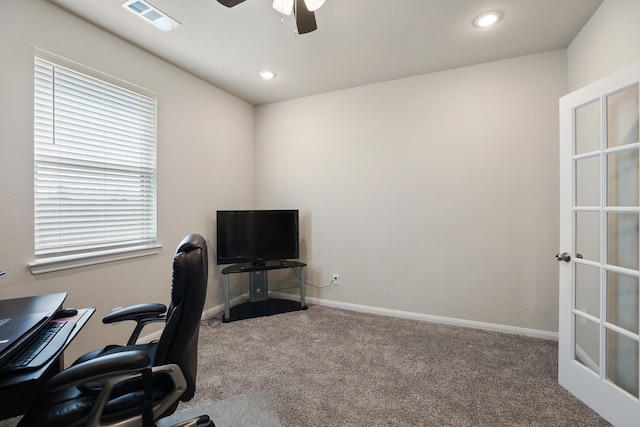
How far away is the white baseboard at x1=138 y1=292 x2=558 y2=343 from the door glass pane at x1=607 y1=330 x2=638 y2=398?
1.07 meters

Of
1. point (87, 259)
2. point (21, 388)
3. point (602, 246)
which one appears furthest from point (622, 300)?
point (87, 259)

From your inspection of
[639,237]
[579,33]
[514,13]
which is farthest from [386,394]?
[579,33]

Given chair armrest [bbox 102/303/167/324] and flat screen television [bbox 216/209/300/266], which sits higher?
flat screen television [bbox 216/209/300/266]

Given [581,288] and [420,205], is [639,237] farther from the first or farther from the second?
[420,205]

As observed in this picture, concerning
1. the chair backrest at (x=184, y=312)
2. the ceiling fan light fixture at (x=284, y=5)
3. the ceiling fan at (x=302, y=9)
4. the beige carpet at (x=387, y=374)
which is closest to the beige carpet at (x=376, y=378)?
the beige carpet at (x=387, y=374)

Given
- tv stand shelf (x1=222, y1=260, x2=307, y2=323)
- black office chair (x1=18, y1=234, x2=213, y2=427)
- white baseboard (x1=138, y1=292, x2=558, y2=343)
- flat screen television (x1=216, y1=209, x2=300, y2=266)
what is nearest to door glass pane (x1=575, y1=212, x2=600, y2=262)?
white baseboard (x1=138, y1=292, x2=558, y2=343)

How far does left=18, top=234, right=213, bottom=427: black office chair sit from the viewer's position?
1024mm

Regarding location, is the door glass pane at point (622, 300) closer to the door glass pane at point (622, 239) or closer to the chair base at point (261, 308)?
the door glass pane at point (622, 239)

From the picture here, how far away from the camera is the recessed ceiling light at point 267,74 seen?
3.06 m

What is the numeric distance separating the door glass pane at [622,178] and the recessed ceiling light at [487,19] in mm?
1315

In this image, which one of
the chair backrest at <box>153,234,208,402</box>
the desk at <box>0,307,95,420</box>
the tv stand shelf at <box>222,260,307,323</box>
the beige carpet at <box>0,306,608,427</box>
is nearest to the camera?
the desk at <box>0,307,95,420</box>

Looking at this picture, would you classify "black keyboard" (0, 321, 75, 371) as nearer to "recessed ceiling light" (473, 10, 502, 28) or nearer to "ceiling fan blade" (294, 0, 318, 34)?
"ceiling fan blade" (294, 0, 318, 34)

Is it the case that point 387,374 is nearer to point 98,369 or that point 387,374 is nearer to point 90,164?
point 98,369

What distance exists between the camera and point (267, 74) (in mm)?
3109
